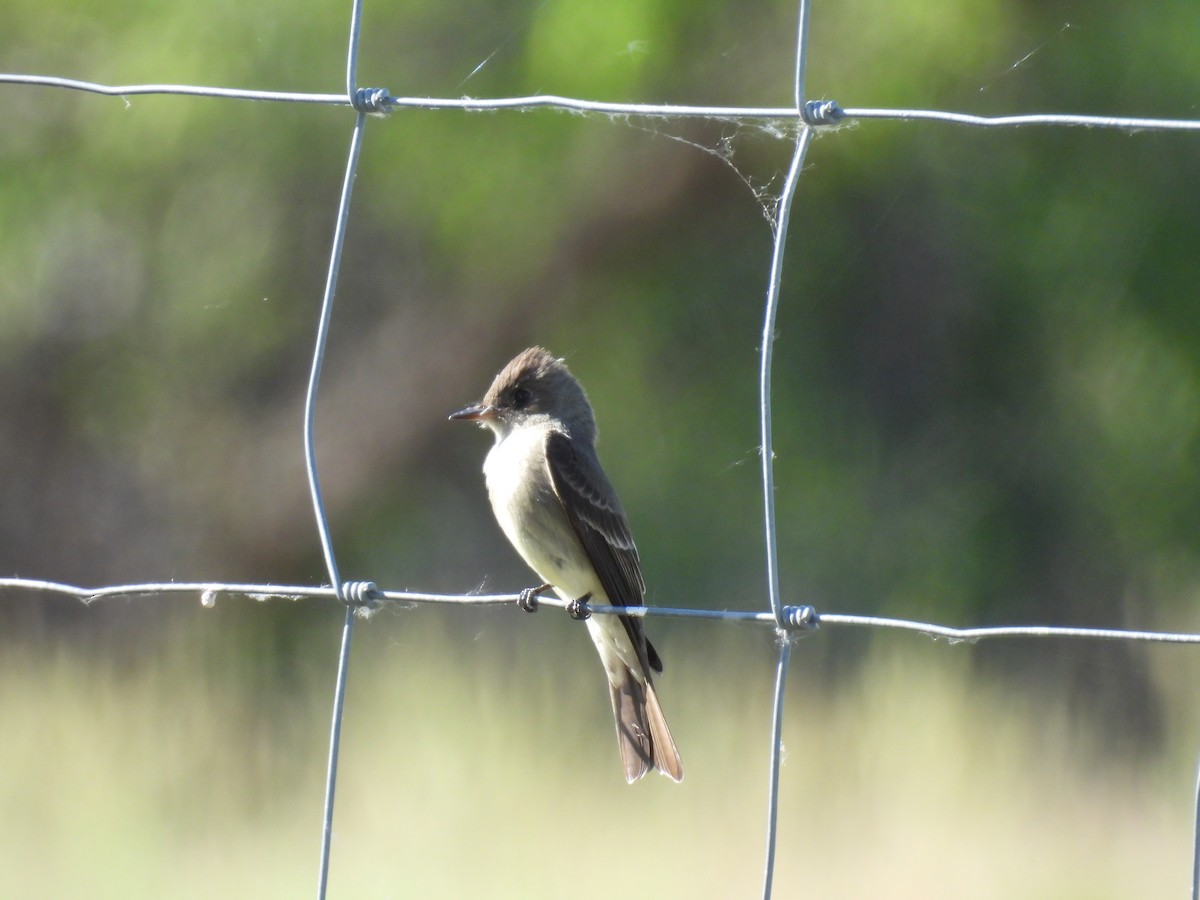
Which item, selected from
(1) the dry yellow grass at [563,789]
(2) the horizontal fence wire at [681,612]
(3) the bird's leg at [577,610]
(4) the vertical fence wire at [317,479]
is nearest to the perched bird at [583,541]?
Result: (3) the bird's leg at [577,610]

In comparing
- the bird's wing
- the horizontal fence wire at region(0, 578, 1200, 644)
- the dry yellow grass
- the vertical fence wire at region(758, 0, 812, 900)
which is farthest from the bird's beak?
the dry yellow grass

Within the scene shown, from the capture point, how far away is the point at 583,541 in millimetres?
3463

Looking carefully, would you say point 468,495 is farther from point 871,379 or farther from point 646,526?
point 871,379

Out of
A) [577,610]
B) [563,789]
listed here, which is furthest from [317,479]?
[563,789]

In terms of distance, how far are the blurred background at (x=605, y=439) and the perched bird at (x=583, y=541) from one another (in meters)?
2.59

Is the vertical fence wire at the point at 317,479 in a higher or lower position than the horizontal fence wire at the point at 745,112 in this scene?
lower

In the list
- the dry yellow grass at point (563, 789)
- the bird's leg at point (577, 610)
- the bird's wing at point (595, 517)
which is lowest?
the dry yellow grass at point (563, 789)

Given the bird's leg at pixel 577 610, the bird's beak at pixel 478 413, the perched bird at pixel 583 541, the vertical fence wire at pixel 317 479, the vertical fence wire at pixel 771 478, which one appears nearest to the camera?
the vertical fence wire at pixel 771 478

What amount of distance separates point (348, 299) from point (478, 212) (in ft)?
4.06

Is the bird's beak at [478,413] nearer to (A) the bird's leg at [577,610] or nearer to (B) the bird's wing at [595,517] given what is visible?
(B) the bird's wing at [595,517]

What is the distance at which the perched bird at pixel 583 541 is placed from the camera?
10.9 ft

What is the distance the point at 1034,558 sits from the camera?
8188mm

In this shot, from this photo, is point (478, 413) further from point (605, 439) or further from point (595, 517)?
point (605, 439)

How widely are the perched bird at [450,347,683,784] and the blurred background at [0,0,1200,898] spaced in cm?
259
